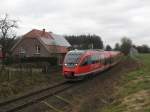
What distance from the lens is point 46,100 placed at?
74.4 feet

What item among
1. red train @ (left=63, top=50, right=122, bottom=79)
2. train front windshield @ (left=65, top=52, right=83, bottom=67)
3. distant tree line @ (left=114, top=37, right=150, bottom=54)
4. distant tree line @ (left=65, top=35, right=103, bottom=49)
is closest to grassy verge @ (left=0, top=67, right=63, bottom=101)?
red train @ (left=63, top=50, right=122, bottom=79)

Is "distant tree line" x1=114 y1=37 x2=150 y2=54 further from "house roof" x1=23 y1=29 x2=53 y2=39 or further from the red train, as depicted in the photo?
the red train

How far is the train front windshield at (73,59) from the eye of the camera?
33656mm

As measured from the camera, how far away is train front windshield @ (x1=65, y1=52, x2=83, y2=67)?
33656mm

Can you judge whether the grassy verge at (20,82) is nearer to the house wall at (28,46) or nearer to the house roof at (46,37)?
the house wall at (28,46)

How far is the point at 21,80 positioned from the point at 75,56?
5.39m

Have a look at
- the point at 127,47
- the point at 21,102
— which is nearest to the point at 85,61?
the point at 21,102

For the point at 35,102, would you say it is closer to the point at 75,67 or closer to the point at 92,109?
the point at 92,109

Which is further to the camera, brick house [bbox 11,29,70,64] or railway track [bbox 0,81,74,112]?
brick house [bbox 11,29,70,64]

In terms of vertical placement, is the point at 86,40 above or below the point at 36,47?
above

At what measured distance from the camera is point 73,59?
111ft

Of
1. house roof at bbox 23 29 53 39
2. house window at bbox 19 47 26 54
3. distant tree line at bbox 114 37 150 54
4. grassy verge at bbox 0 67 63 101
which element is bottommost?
grassy verge at bbox 0 67 63 101

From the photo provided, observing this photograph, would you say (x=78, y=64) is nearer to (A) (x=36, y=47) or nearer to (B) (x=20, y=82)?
(B) (x=20, y=82)

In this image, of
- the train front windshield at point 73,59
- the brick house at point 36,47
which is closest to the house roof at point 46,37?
the brick house at point 36,47
